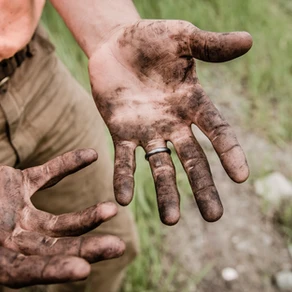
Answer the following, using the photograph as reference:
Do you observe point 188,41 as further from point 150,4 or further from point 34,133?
point 150,4

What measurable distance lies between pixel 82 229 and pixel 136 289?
1059mm

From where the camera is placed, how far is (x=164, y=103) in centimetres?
120

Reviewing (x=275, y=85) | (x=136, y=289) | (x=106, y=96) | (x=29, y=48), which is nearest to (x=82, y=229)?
(x=106, y=96)

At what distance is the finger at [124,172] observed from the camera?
104 cm

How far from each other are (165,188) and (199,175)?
80 millimetres

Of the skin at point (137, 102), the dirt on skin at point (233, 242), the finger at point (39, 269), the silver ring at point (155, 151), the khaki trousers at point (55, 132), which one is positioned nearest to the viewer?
the finger at point (39, 269)

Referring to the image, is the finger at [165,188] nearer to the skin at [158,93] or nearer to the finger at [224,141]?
the skin at [158,93]

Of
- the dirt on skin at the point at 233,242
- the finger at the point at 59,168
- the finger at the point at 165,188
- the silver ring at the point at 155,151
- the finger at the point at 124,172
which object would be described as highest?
the finger at the point at 59,168

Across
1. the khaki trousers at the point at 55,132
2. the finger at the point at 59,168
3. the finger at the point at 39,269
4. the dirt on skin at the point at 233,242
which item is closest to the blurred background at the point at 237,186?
the dirt on skin at the point at 233,242

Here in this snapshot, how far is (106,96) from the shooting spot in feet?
4.00

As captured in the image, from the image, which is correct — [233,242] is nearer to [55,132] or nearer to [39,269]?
[55,132]

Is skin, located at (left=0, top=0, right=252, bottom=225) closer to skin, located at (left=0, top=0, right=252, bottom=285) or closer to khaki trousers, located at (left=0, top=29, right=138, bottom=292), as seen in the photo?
skin, located at (left=0, top=0, right=252, bottom=285)

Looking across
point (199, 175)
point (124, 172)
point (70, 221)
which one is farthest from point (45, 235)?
point (199, 175)

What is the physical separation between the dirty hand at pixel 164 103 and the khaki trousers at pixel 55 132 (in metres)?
0.18
